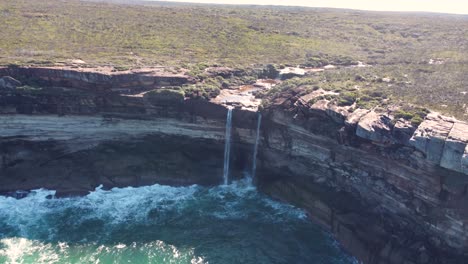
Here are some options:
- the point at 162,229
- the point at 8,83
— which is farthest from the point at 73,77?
the point at 162,229

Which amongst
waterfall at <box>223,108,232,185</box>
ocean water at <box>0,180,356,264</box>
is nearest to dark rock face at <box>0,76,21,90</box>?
ocean water at <box>0,180,356,264</box>

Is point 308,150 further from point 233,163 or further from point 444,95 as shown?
point 444,95

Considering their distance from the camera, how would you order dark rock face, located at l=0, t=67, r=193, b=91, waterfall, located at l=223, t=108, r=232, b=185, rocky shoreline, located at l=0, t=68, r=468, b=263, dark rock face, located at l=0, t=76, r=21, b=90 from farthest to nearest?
dark rock face, located at l=0, t=67, r=193, b=91
dark rock face, located at l=0, t=76, r=21, b=90
waterfall, located at l=223, t=108, r=232, b=185
rocky shoreline, located at l=0, t=68, r=468, b=263

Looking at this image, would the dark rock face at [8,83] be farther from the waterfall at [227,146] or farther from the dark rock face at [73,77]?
the waterfall at [227,146]

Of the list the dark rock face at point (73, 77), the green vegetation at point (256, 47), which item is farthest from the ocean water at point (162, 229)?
the green vegetation at point (256, 47)

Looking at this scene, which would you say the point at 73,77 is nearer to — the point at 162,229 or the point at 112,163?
the point at 112,163

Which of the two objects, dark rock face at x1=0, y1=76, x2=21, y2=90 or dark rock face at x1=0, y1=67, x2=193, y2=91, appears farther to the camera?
dark rock face at x1=0, y1=67, x2=193, y2=91

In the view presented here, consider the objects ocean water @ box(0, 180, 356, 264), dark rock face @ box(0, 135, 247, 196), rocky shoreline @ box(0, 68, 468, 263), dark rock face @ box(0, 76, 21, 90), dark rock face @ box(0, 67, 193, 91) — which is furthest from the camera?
→ dark rock face @ box(0, 67, 193, 91)

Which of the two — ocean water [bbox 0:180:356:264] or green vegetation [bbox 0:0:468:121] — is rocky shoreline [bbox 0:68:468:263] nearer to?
ocean water [bbox 0:180:356:264]
